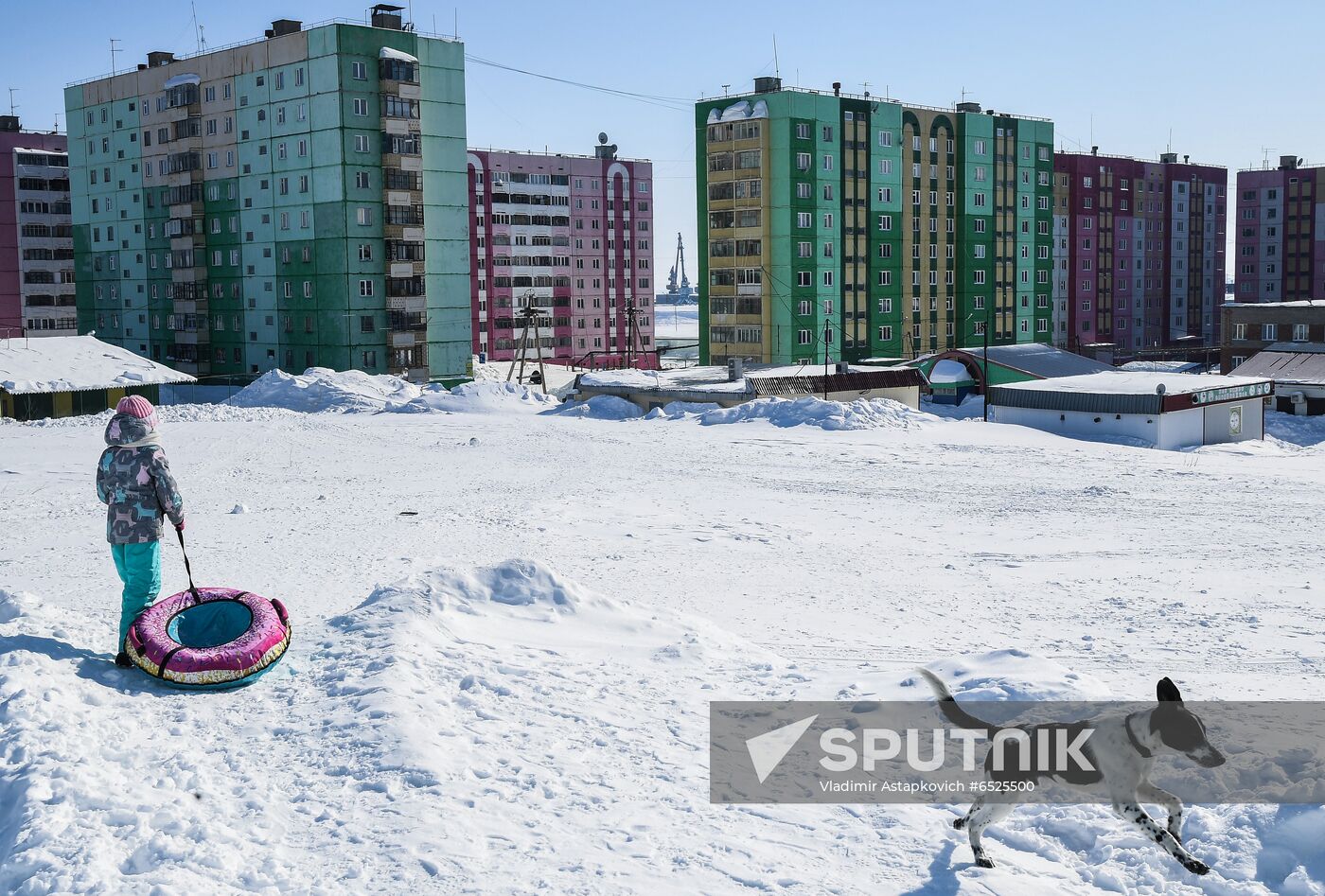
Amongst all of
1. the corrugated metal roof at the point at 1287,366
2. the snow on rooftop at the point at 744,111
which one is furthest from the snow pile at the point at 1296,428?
the snow on rooftop at the point at 744,111

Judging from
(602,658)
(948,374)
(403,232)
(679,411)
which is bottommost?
(602,658)

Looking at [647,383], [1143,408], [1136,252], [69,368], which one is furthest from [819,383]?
[1136,252]

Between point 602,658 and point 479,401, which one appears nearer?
point 602,658

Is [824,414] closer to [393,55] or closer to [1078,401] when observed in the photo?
[1078,401]

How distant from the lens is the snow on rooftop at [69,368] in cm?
4625

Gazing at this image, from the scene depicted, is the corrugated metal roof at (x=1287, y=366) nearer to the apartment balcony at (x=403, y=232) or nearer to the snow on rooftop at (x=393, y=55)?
the apartment balcony at (x=403, y=232)

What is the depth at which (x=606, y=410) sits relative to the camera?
42.0 metres

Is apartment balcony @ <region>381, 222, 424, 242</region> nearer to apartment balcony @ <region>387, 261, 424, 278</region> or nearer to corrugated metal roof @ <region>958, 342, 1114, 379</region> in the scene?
apartment balcony @ <region>387, 261, 424, 278</region>

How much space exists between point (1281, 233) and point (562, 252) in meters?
67.8

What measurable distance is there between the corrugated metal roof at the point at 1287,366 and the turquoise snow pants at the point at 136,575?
61.5 metres

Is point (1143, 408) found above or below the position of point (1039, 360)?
below

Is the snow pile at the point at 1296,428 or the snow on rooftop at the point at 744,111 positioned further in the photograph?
the snow on rooftop at the point at 744,111

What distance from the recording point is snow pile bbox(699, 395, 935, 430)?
35.0 metres

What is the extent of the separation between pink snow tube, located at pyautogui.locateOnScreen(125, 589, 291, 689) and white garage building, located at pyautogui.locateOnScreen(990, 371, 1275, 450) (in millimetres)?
36467
